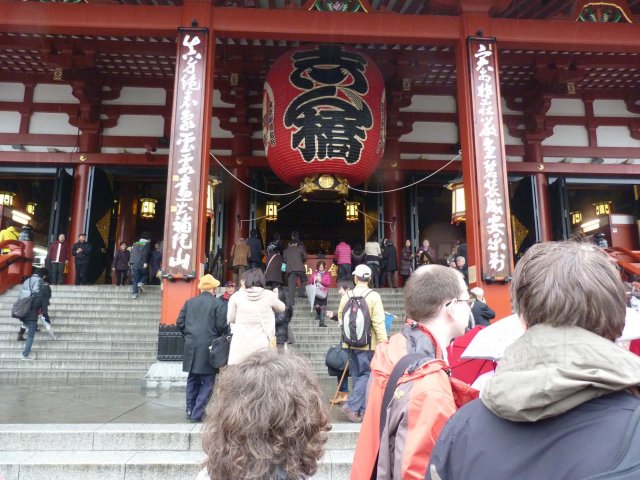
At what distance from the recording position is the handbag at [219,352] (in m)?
4.46

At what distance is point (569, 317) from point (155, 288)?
391 inches

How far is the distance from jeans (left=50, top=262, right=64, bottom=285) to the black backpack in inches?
335

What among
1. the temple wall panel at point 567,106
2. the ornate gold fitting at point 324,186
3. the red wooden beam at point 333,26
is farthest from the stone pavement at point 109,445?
the temple wall panel at point 567,106

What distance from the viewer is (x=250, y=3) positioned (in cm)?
873

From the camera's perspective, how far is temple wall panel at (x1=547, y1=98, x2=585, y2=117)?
12.2m

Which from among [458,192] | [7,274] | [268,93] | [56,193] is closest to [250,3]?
[268,93]

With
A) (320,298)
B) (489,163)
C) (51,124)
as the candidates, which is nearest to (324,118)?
(489,163)

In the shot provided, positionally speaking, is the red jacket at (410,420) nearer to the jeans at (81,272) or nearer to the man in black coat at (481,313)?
the man in black coat at (481,313)

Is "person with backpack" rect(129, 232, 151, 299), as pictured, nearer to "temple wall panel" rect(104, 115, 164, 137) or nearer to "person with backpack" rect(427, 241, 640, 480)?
"temple wall panel" rect(104, 115, 164, 137)

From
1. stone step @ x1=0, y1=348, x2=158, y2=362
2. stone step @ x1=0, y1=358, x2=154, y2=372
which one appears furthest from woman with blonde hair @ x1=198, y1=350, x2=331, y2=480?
stone step @ x1=0, y1=348, x2=158, y2=362

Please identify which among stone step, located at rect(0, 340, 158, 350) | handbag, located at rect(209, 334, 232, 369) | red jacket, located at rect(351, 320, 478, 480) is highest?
red jacket, located at rect(351, 320, 478, 480)

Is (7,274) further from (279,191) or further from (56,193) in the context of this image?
(279,191)

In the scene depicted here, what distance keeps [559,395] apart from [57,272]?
1167 cm

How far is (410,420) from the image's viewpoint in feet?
4.50
